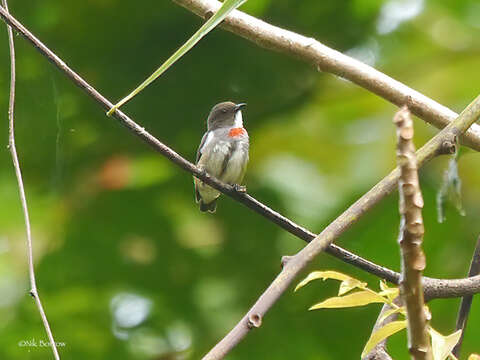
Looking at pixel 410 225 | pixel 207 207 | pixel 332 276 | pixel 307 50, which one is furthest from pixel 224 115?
pixel 410 225

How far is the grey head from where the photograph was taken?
381 cm

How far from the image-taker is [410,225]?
2.72 feet

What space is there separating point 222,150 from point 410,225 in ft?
9.66

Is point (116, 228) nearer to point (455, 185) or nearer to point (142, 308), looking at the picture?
point (142, 308)

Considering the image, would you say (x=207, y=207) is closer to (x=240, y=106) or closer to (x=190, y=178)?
(x=190, y=178)

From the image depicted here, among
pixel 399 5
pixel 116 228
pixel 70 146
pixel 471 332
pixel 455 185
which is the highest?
pixel 399 5

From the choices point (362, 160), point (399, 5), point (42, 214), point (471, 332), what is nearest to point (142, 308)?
point (42, 214)

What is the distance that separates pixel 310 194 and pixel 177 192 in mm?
605

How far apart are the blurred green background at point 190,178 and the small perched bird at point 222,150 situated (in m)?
0.09

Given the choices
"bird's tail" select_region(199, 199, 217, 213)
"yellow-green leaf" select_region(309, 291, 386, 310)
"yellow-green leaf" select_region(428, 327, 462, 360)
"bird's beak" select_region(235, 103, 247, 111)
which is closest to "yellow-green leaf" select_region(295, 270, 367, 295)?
"yellow-green leaf" select_region(309, 291, 386, 310)

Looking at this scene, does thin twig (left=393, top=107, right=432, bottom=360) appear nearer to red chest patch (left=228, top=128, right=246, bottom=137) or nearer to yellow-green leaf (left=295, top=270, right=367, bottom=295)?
yellow-green leaf (left=295, top=270, right=367, bottom=295)

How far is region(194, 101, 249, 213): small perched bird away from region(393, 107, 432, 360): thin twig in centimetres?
254

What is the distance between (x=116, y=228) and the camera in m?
3.66

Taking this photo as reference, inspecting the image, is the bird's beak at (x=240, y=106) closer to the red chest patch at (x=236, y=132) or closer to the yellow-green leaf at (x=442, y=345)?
the red chest patch at (x=236, y=132)
